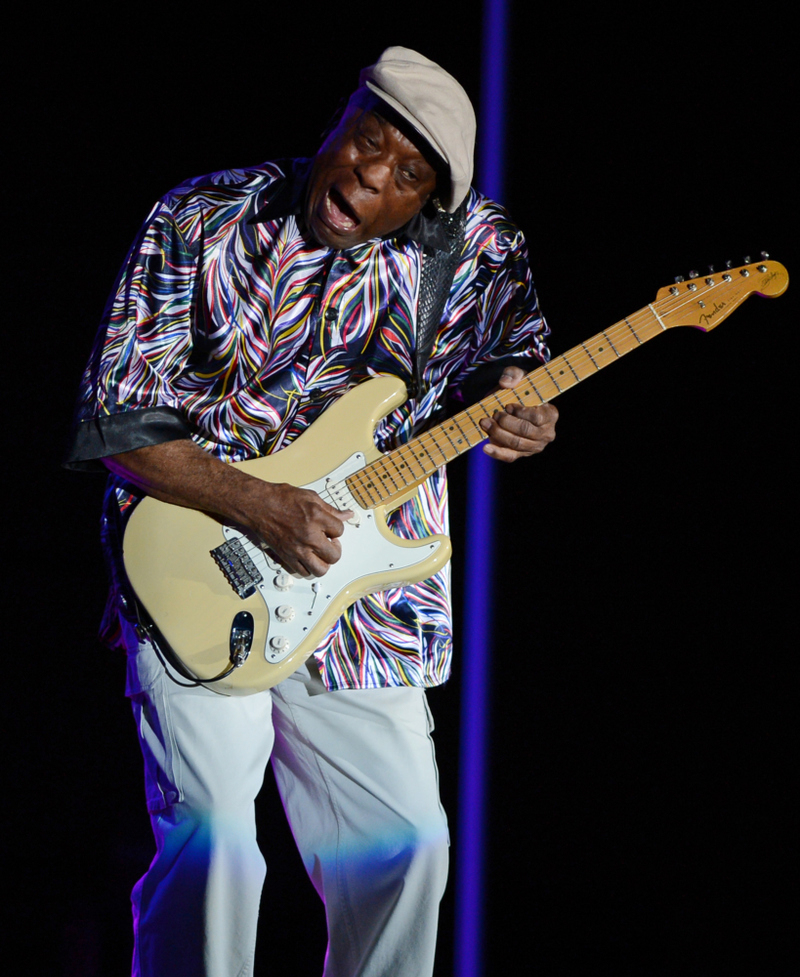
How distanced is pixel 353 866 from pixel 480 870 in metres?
1.04

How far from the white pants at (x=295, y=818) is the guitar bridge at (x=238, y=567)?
0.22m

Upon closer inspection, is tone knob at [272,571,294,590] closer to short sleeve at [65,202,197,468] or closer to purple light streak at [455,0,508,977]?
short sleeve at [65,202,197,468]

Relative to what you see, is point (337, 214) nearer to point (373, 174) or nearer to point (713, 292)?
point (373, 174)

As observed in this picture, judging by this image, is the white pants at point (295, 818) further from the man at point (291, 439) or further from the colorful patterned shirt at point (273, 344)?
the colorful patterned shirt at point (273, 344)

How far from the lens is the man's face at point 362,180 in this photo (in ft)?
5.82

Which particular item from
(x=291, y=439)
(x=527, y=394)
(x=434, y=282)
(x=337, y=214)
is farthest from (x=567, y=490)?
(x=337, y=214)

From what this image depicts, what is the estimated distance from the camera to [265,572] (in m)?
1.72

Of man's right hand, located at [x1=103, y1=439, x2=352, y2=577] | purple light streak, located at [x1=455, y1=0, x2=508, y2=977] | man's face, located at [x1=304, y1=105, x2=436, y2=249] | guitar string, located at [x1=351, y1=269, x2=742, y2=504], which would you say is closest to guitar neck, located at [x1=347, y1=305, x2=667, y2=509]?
guitar string, located at [x1=351, y1=269, x2=742, y2=504]

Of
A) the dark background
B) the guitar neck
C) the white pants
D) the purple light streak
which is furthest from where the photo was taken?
the purple light streak

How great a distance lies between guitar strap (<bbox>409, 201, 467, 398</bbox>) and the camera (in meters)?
1.96

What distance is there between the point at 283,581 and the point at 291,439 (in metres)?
0.36

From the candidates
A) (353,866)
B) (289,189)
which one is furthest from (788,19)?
(353,866)

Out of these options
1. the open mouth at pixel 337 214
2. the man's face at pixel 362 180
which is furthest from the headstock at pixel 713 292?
the open mouth at pixel 337 214

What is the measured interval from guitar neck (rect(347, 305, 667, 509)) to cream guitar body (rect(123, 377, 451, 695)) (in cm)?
8
